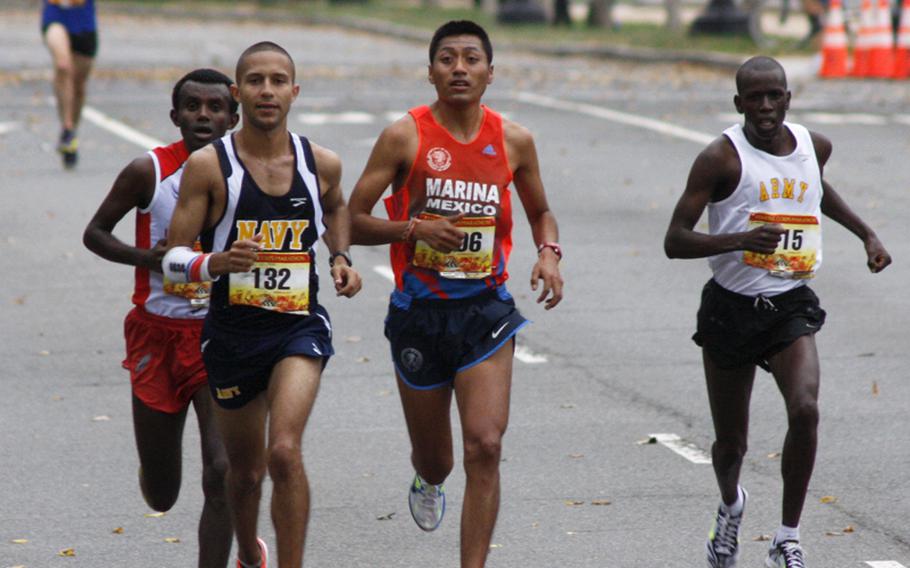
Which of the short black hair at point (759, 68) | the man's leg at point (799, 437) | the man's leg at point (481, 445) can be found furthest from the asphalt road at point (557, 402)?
the short black hair at point (759, 68)

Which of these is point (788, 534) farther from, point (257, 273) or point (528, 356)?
point (528, 356)

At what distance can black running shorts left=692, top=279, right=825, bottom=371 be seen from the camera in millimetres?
6527

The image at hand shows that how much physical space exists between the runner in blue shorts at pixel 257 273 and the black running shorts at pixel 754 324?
4.70 feet

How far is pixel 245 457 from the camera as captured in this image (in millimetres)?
5949

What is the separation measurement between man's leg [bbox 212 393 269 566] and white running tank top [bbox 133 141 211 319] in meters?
0.47

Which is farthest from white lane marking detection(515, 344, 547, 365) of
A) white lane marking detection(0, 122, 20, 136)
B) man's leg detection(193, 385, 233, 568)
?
white lane marking detection(0, 122, 20, 136)

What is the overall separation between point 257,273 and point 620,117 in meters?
17.3

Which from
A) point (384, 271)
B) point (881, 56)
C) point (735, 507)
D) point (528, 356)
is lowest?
point (384, 271)

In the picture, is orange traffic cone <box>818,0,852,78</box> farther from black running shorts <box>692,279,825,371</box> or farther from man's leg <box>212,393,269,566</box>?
man's leg <box>212,393,269,566</box>

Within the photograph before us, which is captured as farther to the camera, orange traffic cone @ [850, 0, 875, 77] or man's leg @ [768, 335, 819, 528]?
orange traffic cone @ [850, 0, 875, 77]

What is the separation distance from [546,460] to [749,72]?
2.38 meters

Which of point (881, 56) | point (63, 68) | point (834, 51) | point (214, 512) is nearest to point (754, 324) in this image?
point (214, 512)

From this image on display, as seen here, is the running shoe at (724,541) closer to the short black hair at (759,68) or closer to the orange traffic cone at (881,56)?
the short black hair at (759,68)

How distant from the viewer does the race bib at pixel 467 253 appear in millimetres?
6379
